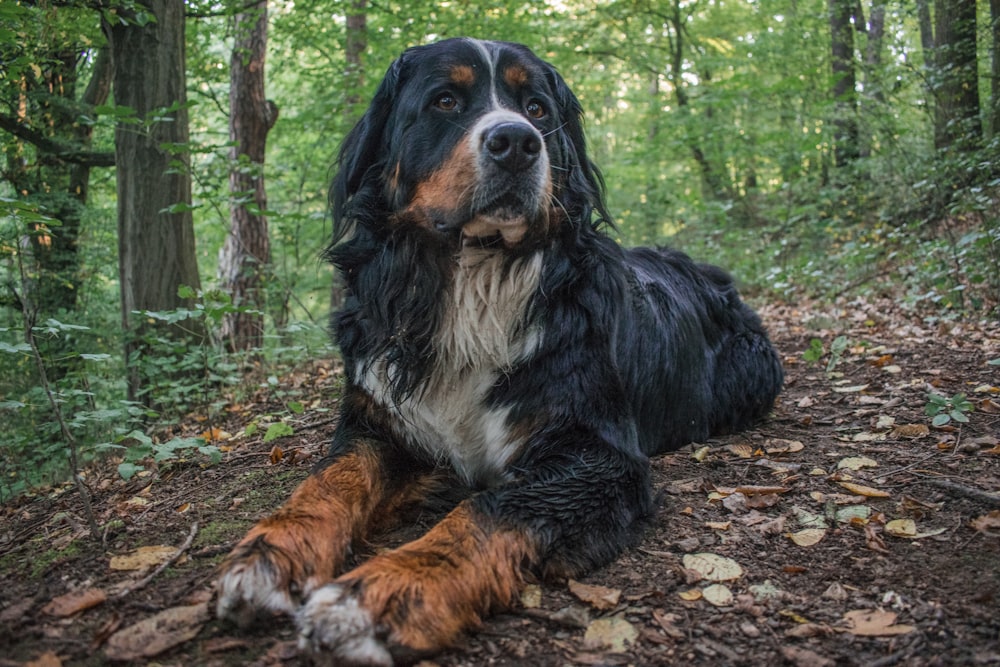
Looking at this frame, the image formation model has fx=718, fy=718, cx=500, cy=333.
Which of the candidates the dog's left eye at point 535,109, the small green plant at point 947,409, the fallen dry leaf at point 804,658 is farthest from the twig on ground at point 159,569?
the small green plant at point 947,409

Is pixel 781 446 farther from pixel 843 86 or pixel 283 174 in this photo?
pixel 843 86

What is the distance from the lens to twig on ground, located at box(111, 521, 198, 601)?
230 centimetres

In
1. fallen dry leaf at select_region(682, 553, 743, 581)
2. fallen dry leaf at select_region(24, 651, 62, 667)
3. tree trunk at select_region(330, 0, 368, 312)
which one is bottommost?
fallen dry leaf at select_region(682, 553, 743, 581)

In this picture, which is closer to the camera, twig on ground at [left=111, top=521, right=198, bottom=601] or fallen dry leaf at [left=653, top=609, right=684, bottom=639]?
fallen dry leaf at [left=653, top=609, right=684, bottom=639]

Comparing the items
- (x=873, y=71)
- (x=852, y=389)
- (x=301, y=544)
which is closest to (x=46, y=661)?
(x=301, y=544)

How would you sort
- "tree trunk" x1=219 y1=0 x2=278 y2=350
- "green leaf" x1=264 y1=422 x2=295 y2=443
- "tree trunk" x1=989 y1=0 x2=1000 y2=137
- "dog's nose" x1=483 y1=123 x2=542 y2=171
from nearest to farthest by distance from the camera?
"dog's nose" x1=483 y1=123 x2=542 y2=171 → "green leaf" x1=264 y1=422 x2=295 y2=443 → "tree trunk" x1=989 y1=0 x2=1000 y2=137 → "tree trunk" x1=219 y1=0 x2=278 y2=350

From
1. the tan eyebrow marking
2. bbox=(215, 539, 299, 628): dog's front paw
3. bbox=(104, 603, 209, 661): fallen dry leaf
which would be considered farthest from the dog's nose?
bbox=(104, 603, 209, 661): fallen dry leaf

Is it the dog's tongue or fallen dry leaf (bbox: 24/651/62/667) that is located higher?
the dog's tongue

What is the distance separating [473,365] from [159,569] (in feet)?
4.60

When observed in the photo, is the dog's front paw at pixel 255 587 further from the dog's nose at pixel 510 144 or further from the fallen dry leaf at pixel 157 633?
the dog's nose at pixel 510 144

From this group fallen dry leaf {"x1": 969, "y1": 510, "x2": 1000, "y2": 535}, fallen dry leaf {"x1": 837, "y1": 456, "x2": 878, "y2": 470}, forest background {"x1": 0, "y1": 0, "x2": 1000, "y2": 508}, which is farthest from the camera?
forest background {"x1": 0, "y1": 0, "x2": 1000, "y2": 508}

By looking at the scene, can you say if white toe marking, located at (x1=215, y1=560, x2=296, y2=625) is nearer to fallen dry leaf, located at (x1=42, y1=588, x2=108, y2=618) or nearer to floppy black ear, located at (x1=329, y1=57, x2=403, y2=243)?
fallen dry leaf, located at (x1=42, y1=588, x2=108, y2=618)

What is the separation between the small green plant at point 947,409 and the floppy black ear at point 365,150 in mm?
2995

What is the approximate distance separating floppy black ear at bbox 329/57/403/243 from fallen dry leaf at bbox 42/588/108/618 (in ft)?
5.68
